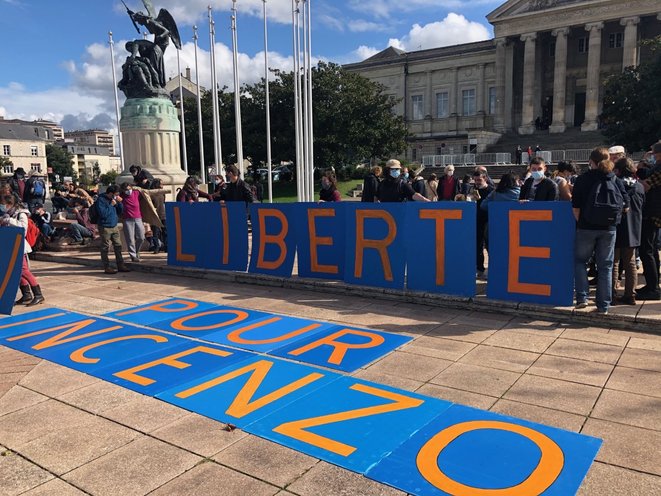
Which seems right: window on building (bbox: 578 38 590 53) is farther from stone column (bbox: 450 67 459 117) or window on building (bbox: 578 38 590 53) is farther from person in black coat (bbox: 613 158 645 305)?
person in black coat (bbox: 613 158 645 305)

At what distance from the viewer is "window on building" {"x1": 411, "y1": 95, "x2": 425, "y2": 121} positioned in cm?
6806

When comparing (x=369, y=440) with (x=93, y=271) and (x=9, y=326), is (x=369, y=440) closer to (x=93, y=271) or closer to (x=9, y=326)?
(x=9, y=326)

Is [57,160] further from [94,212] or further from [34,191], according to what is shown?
[94,212]

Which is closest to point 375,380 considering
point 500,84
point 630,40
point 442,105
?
point 630,40

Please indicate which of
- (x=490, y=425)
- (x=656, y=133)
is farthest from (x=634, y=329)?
(x=656, y=133)

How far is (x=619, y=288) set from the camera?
25.8ft

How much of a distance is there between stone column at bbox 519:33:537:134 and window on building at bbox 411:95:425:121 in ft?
46.9

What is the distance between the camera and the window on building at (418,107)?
68.1 metres

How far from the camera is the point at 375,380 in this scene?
4.90 meters

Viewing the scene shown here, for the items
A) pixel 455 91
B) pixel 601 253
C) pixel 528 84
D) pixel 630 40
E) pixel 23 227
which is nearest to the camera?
pixel 601 253

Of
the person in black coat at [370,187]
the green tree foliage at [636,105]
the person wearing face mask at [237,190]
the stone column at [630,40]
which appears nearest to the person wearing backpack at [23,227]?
the person wearing face mask at [237,190]

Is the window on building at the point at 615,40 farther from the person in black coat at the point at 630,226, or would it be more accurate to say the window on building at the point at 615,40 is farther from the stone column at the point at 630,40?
the person in black coat at the point at 630,226

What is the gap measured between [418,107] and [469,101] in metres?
6.68

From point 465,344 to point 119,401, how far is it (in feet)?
11.7
